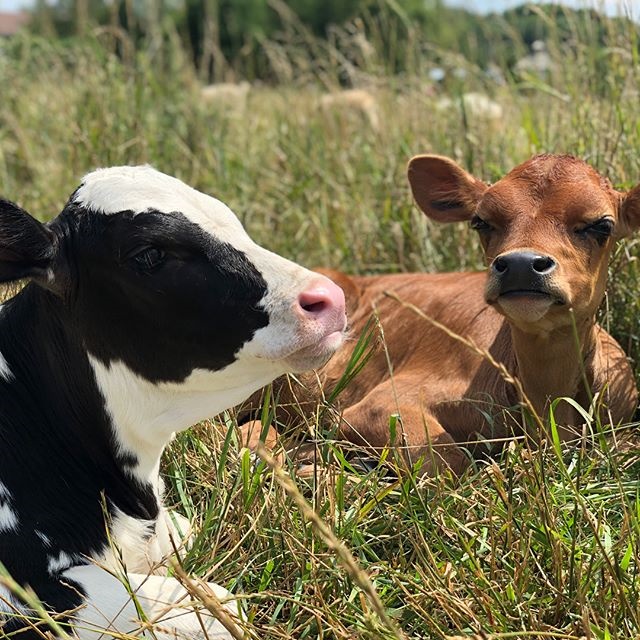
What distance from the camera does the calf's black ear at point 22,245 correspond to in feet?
8.34

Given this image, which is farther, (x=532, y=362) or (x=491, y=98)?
(x=491, y=98)

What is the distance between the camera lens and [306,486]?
3355 millimetres

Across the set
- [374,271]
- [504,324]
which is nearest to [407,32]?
[374,271]

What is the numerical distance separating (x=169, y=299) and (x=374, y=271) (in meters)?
3.12

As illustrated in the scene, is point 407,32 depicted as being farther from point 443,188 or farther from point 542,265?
point 542,265

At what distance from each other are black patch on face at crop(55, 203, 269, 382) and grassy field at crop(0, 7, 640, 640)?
47 centimetres

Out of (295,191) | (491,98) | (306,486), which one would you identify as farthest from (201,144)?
(306,486)

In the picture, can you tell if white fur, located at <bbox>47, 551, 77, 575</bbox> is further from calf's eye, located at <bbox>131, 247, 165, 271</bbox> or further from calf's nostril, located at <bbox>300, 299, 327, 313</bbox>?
calf's nostril, located at <bbox>300, 299, 327, 313</bbox>

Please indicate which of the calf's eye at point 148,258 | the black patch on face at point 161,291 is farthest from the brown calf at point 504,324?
the calf's eye at point 148,258

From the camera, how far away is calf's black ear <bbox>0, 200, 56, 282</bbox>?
2.54 metres

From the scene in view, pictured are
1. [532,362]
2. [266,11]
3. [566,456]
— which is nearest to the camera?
[566,456]

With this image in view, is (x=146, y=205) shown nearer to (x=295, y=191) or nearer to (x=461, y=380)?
(x=461, y=380)

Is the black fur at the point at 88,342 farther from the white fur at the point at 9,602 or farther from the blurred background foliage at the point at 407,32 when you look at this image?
the blurred background foliage at the point at 407,32

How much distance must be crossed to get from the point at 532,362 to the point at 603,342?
17.3 inches
